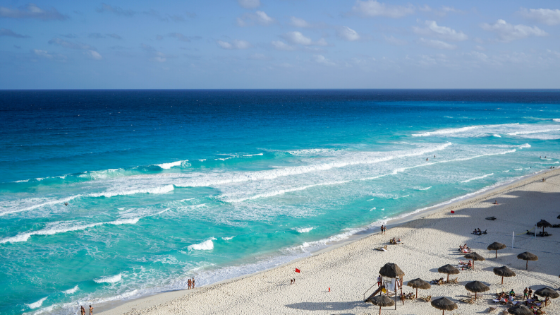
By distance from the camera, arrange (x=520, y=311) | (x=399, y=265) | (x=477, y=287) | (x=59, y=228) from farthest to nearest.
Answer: (x=59, y=228) < (x=399, y=265) < (x=477, y=287) < (x=520, y=311)

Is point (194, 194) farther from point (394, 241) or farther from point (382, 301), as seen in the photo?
point (382, 301)

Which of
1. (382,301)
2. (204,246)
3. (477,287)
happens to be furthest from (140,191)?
(477,287)

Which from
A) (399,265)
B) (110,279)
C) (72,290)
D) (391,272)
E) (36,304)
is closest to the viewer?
(391,272)

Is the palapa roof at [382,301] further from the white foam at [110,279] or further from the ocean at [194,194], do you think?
the white foam at [110,279]

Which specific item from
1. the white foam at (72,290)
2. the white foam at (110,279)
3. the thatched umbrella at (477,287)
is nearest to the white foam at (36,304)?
the white foam at (72,290)

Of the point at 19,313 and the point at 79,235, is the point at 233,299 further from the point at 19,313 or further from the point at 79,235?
the point at 79,235

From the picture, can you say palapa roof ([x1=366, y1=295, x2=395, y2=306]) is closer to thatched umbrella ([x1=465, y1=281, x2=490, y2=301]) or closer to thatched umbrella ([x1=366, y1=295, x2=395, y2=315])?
thatched umbrella ([x1=366, y1=295, x2=395, y2=315])
